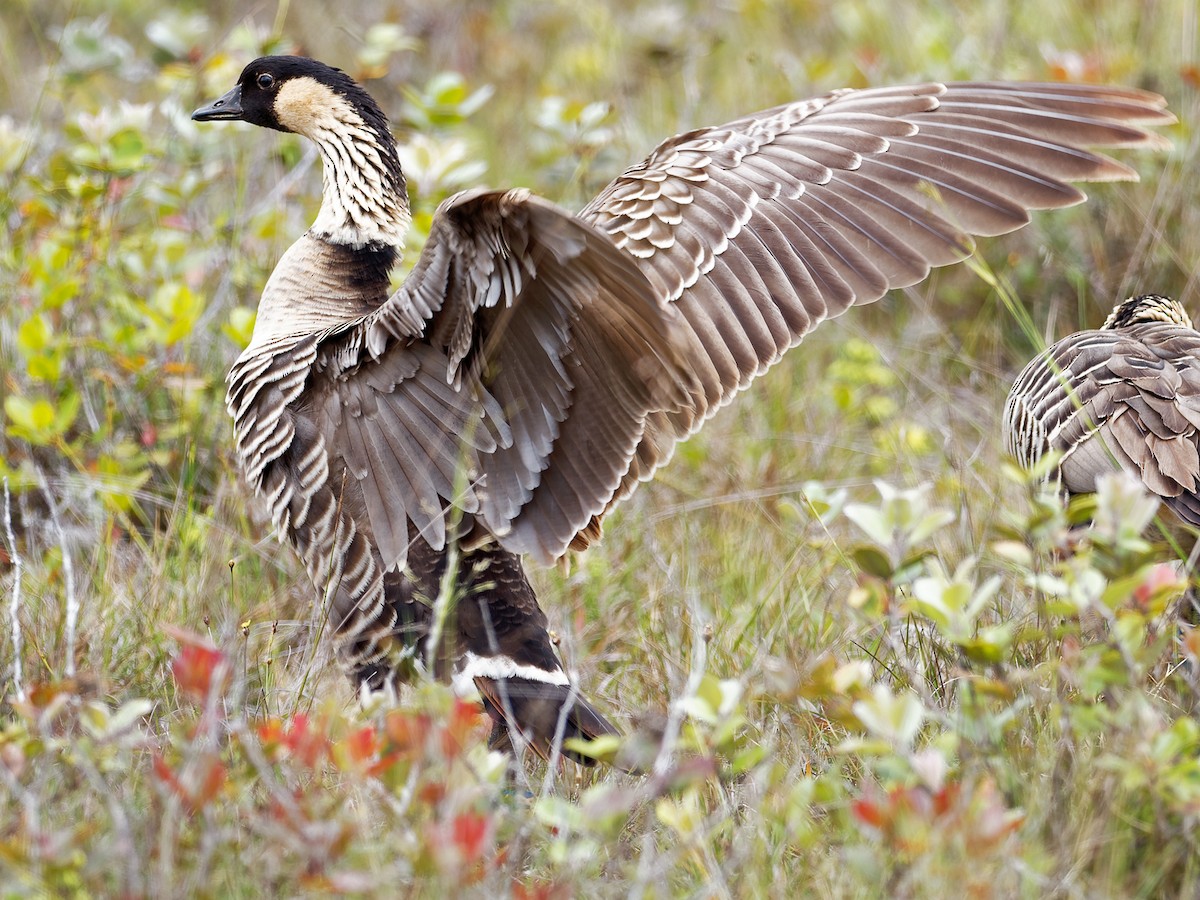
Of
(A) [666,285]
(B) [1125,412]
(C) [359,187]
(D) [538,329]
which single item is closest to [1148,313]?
(B) [1125,412]

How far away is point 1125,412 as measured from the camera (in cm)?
393

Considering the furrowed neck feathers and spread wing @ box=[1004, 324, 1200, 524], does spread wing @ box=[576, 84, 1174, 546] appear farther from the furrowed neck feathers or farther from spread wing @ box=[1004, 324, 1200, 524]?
the furrowed neck feathers

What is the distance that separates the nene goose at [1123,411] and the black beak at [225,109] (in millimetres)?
2826

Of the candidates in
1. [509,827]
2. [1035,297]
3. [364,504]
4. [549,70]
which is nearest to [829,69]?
[1035,297]

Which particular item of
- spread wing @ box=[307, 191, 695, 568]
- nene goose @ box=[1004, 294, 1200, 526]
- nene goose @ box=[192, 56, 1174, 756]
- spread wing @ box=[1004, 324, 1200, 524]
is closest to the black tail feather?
nene goose @ box=[192, 56, 1174, 756]

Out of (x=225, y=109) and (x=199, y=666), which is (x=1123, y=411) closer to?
(x=199, y=666)

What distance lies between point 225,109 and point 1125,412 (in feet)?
10.3

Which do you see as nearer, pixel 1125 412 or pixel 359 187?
pixel 1125 412

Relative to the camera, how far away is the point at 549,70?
28.7ft

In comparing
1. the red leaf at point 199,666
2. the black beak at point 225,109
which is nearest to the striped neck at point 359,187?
the black beak at point 225,109

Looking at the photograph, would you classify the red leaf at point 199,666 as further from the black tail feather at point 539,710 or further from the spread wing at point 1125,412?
the spread wing at point 1125,412

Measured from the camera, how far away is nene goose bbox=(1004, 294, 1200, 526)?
3.78 metres

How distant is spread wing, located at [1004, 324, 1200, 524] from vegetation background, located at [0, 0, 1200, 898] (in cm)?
30

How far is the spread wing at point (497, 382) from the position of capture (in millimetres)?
3176
